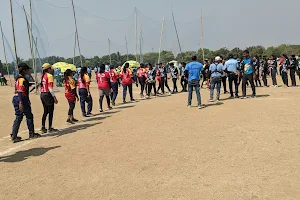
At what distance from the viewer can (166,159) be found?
515 cm

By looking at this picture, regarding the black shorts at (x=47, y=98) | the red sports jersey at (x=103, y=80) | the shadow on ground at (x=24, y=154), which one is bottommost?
the shadow on ground at (x=24, y=154)

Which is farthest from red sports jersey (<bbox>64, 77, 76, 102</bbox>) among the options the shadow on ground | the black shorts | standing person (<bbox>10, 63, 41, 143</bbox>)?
the shadow on ground

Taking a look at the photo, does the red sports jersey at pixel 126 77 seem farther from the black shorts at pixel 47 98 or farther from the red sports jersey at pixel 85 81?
the black shorts at pixel 47 98

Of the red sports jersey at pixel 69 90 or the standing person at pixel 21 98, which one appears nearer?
the standing person at pixel 21 98

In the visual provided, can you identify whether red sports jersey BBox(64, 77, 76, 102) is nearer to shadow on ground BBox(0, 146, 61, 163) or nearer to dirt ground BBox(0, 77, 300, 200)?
dirt ground BBox(0, 77, 300, 200)

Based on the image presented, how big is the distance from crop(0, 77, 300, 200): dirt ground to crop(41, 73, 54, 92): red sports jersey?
4.19ft

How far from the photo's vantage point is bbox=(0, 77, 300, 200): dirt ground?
401 cm

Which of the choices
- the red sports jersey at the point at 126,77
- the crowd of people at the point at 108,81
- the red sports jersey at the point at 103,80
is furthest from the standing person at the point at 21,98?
the red sports jersey at the point at 126,77

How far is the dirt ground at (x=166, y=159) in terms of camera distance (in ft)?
13.2

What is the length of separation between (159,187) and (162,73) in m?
12.3

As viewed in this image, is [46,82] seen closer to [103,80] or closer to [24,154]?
[24,154]

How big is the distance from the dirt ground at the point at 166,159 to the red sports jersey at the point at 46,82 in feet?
4.19

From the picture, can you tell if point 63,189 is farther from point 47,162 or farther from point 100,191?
point 47,162

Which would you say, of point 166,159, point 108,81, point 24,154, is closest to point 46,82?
point 24,154
